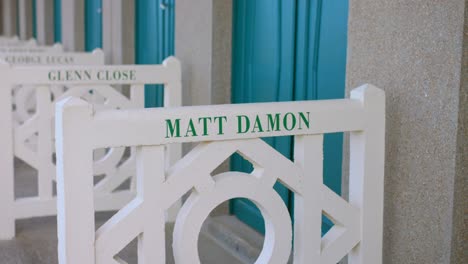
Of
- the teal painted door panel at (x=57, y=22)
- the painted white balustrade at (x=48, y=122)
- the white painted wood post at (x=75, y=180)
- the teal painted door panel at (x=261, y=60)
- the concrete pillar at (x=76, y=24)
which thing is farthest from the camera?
the teal painted door panel at (x=57, y=22)

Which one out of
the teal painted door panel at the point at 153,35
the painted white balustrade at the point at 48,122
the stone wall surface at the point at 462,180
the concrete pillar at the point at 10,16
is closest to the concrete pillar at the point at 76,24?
the teal painted door panel at the point at 153,35

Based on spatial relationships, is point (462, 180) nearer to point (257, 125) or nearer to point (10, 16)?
point (257, 125)

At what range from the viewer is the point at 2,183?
441 centimetres

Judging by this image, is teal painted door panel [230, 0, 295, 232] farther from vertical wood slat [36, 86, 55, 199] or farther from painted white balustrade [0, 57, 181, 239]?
vertical wood slat [36, 86, 55, 199]

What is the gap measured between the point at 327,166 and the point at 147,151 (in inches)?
64.8

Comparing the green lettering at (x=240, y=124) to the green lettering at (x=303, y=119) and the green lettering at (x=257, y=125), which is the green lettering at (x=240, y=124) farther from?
the green lettering at (x=303, y=119)

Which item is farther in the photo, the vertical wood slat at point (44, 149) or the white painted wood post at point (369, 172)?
the vertical wood slat at point (44, 149)

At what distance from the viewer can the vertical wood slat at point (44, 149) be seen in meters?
4.71

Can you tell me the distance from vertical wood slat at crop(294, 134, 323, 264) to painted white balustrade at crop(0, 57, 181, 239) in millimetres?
2064

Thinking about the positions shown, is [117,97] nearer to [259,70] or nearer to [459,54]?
[259,70]

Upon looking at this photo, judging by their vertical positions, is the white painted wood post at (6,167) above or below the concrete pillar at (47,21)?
below

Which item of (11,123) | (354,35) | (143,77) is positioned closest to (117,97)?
(143,77)

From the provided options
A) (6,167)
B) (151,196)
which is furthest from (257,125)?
(6,167)

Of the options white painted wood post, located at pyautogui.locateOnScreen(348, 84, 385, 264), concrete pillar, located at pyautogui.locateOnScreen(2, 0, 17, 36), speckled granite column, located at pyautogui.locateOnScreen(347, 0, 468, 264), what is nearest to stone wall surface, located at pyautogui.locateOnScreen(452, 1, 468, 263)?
speckled granite column, located at pyautogui.locateOnScreen(347, 0, 468, 264)
